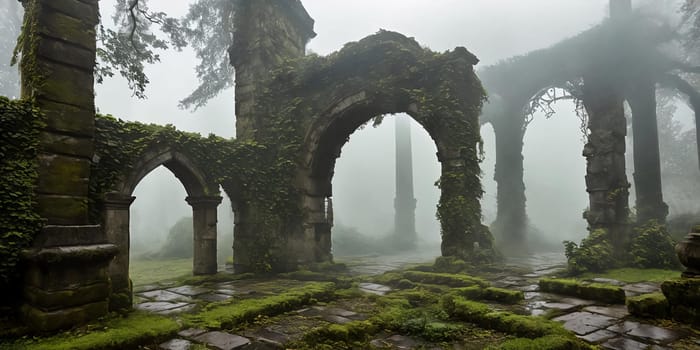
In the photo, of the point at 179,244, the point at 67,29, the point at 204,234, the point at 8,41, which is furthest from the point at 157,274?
the point at 8,41

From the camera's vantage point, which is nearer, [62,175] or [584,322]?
[584,322]

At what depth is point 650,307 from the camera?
4855 millimetres

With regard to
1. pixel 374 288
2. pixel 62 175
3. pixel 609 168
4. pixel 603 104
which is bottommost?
pixel 374 288

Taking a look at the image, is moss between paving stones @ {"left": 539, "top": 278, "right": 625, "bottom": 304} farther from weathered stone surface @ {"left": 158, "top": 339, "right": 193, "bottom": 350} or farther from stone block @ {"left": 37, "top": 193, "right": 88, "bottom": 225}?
stone block @ {"left": 37, "top": 193, "right": 88, "bottom": 225}

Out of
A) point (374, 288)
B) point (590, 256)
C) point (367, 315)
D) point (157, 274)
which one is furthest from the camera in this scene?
point (157, 274)

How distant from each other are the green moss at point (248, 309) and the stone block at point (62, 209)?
179cm

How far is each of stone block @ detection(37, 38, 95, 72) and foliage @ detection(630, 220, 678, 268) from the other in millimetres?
11197

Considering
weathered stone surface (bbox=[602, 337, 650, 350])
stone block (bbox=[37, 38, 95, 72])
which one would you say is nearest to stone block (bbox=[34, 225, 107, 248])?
stone block (bbox=[37, 38, 95, 72])

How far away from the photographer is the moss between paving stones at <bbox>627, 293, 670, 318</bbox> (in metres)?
4.81

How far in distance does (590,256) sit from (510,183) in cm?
799

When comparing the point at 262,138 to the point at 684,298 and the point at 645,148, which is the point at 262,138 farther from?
the point at 645,148

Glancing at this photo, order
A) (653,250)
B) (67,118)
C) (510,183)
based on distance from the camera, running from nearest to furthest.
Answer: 1. (67,118)
2. (653,250)
3. (510,183)

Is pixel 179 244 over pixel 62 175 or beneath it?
beneath

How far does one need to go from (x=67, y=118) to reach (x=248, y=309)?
10.5 ft
